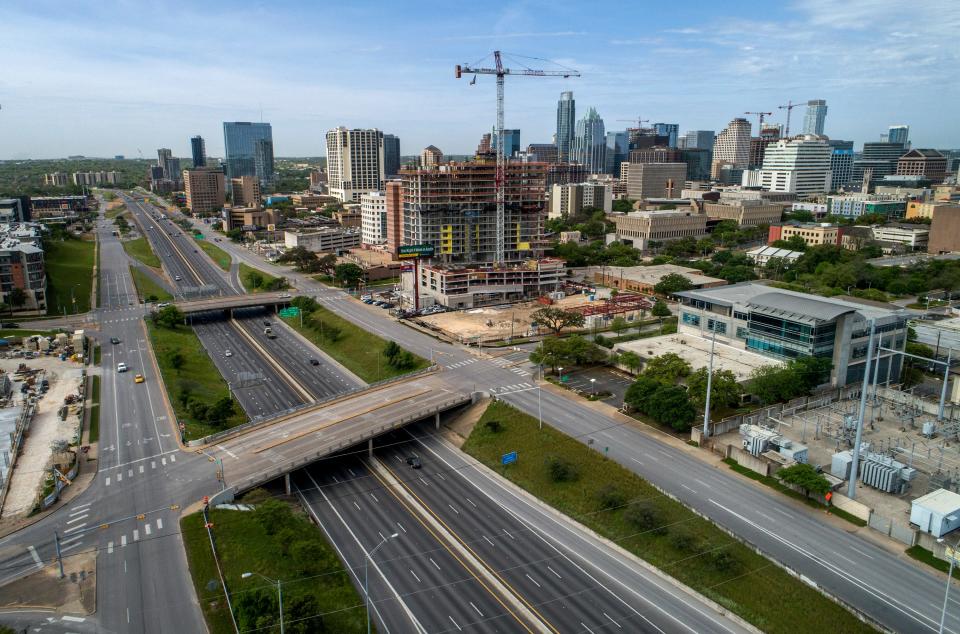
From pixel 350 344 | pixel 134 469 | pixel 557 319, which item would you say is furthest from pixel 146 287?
pixel 557 319

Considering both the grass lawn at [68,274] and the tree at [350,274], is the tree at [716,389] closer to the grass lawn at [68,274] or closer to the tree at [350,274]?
the tree at [350,274]

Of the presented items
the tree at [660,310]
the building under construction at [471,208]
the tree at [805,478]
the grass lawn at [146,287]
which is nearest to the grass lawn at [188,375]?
the grass lawn at [146,287]

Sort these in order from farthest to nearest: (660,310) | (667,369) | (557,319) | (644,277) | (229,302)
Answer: (644,277) → (229,302) → (660,310) → (557,319) → (667,369)

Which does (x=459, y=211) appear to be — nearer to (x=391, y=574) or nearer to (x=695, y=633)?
(x=391, y=574)

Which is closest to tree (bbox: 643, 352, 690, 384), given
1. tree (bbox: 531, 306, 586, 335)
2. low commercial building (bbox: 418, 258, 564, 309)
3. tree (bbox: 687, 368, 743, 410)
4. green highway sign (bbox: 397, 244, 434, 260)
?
tree (bbox: 687, 368, 743, 410)

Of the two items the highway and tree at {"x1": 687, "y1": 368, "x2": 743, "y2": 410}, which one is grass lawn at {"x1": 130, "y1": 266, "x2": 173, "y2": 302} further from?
tree at {"x1": 687, "y1": 368, "x2": 743, "y2": 410}

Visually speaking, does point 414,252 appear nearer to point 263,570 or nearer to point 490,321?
point 490,321
